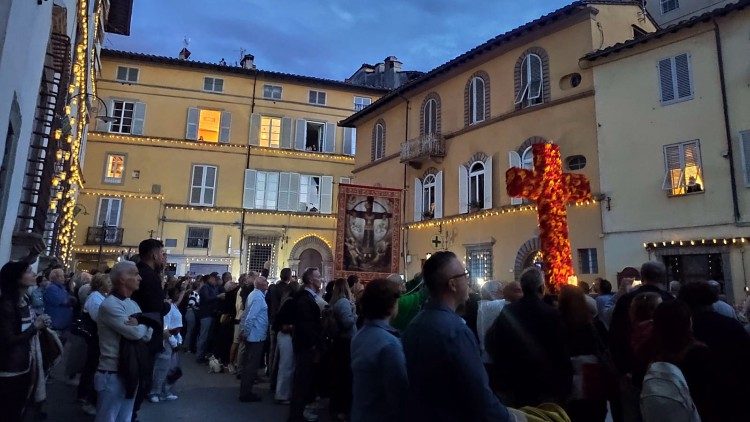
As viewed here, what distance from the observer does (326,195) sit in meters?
29.9

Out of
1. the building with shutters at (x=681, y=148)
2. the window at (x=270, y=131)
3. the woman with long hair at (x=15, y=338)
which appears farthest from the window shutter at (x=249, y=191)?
the woman with long hair at (x=15, y=338)

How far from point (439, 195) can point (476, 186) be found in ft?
6.50

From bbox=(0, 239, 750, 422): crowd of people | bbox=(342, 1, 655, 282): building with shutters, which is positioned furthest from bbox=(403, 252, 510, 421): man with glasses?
bbox=(342, 1, 655, 282): building with shutters

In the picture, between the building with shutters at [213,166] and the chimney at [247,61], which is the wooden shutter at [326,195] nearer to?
the building with shutters at [213,166]

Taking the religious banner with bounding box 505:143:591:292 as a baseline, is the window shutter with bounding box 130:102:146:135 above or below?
above

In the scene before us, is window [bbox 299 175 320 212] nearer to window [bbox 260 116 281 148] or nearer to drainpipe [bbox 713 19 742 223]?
window [bbox 260 116 281 148]

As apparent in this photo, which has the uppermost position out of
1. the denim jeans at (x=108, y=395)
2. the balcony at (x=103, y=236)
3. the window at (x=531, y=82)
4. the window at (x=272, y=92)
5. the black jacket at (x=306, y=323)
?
the window at (x=272, y=92)

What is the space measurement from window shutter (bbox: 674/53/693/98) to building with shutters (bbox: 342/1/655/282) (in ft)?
7.47

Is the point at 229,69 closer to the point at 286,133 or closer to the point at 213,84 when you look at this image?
the point at 213,84

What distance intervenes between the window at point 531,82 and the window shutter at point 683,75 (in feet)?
13.4

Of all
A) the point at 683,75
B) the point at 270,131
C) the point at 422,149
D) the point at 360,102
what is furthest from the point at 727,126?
the point at 270,131

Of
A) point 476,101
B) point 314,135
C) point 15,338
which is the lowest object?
point 15,338

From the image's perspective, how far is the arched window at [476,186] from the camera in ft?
59.8

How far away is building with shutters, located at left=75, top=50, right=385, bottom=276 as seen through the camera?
26812mm
